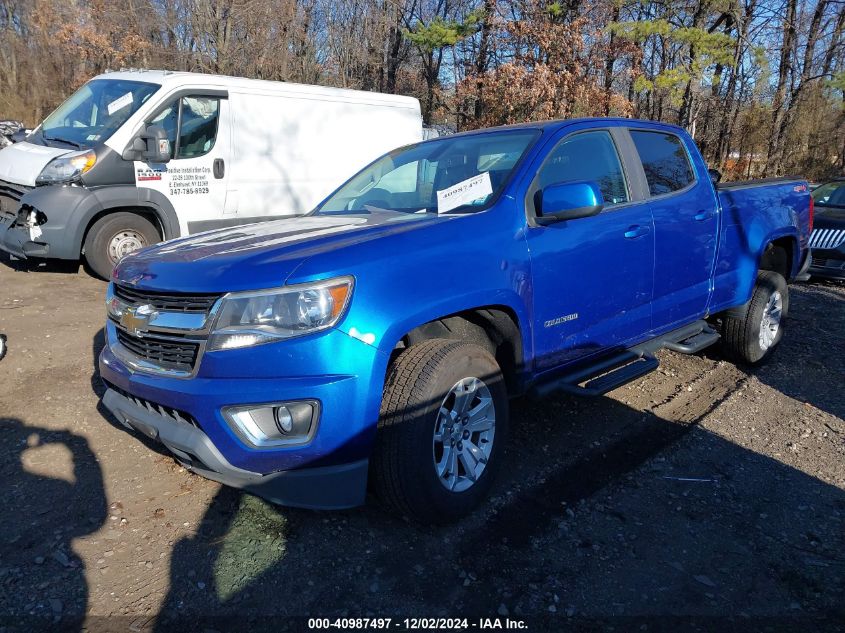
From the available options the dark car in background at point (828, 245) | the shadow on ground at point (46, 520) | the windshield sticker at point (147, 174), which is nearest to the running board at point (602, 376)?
the shadow on ground at point (46, 520)

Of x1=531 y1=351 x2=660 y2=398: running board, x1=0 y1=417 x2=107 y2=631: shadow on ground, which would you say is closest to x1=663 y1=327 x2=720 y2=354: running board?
x1=531 y1=351 x2=660 y2=398: running board

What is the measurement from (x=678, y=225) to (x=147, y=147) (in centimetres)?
535

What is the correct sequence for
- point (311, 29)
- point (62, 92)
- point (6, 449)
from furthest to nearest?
1. point (62, 92)
2. point (311, 29)
3. point (6, 449)

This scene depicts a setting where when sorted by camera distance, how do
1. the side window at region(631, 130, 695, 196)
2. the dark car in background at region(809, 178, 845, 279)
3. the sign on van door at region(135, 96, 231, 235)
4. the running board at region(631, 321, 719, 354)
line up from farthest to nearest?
the dark car in background at region(809, 178, 845, 279)
the sign on van door at region(135, 96, 231, 235)
the side window at region(631, 130, 695, 196)
the running board at region(631, 321, 719, 354)

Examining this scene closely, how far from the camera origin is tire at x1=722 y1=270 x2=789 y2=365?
510 centimetres

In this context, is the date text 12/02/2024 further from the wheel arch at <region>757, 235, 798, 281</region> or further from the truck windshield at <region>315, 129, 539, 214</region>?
the wheel arch at <region>757, 235, 798, 281</region>

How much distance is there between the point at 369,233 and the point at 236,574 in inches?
61.6

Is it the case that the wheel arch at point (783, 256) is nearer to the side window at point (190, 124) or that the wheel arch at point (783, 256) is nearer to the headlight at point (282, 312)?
the headlight at point (282, 312)

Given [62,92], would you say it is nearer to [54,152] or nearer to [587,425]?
[54,152]

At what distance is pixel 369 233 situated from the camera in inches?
115

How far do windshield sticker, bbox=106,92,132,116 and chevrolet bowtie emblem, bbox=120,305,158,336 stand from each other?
4.98 m

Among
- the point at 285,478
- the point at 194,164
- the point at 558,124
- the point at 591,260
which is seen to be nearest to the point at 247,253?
the point at 285,478

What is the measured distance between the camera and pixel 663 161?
444 cm

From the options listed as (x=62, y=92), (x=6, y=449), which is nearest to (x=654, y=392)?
(x=6, y=449)
